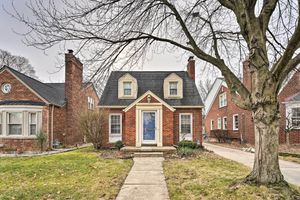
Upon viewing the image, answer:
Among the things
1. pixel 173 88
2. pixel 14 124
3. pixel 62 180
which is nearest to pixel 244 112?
pixel 173 88

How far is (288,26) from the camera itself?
927cm

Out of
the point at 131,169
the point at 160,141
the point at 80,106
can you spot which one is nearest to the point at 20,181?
the point at 131,169

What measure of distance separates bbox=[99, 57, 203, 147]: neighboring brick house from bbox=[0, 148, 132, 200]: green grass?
677cm

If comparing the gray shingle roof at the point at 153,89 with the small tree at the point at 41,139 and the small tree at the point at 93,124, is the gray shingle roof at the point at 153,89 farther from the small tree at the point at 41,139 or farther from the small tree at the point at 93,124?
the small tree at the point at 41,139

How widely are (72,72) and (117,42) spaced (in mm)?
14278

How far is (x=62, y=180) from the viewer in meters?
9.05

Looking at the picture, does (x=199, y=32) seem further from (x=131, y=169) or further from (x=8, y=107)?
(x=8, y=107)

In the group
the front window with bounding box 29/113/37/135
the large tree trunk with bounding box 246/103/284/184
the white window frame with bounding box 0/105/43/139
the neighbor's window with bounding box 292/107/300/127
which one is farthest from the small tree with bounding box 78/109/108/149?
the neighbor's window with bounding box 292/107/300/127

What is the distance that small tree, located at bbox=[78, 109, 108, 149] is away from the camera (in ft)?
60.2

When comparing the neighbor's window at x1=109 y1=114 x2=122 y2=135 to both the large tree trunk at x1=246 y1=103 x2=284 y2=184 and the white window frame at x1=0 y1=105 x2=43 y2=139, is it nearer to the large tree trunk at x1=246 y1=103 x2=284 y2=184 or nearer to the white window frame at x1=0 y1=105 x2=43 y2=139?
the white window frame at x1=0 y1=105 x2=43 y2=139

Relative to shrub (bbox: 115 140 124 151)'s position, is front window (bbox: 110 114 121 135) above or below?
above

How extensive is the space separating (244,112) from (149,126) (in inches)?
378

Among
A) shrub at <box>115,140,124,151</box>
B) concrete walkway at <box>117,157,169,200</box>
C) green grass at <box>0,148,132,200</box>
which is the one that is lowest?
green grass at <box>0,148,132,200</box>

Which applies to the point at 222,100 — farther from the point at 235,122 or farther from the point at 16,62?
the point at 16,62
